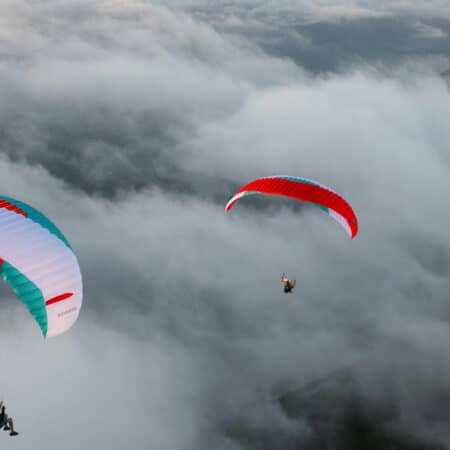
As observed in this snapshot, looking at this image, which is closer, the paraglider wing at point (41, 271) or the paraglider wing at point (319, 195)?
the paraglider wing at point (41, 271)

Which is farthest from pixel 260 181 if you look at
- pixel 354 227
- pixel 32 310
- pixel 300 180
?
pixel 32 310

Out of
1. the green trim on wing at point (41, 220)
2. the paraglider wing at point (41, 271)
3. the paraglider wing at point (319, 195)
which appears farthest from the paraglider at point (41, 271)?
the paraglider wing at point (319, 195)

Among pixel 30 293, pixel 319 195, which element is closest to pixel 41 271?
pixel 30 293

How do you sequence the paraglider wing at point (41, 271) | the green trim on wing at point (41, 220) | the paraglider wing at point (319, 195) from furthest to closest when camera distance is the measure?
the paraglider wing at point (319, 195) → the green trim on wing at point (41, 220) → the paraglider wing at point (41, 271)

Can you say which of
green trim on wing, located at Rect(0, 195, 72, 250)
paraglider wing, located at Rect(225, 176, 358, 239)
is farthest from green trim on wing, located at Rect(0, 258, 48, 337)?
paraglider wing, located at Rect(225, 176, 358, 239)

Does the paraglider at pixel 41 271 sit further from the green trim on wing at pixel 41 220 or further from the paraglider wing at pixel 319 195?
the paraglider wing at pixel 319 195

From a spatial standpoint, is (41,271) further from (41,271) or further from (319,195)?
(319,195)

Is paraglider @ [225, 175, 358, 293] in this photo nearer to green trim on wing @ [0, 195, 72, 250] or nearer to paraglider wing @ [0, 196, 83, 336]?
green trim on wing @ [0, 195, 72, 250]
